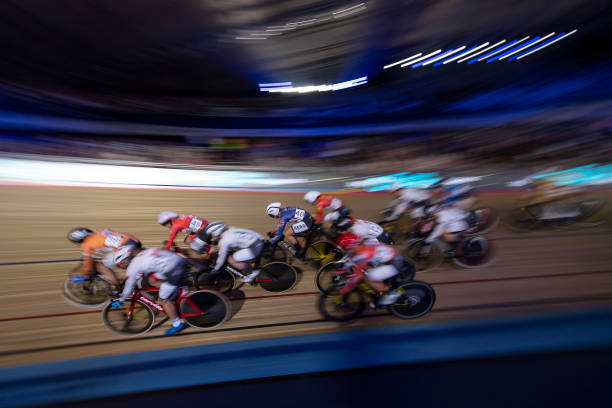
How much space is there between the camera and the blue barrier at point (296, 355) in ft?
7.39

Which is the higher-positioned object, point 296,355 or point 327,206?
point 327,206

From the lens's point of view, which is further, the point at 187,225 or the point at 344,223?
the point at 344,223

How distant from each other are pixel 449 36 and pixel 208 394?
14.6 m

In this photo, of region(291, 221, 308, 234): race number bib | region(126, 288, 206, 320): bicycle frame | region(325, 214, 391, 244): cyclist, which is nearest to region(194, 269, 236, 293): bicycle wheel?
region(126, 288, 206, 320): bicycle frame

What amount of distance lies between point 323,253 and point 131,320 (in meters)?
2.13

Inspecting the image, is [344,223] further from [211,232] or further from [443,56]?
[443,56]

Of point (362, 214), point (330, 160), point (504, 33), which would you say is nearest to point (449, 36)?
point (504, 33)

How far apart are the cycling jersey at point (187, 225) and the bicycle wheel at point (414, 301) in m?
2.19

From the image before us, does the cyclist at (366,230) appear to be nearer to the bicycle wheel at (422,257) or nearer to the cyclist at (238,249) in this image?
the bicycle wheel at (422,257)

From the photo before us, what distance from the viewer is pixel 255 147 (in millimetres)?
9398

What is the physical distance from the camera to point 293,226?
11.0ft

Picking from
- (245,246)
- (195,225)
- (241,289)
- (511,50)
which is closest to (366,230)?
(245,246)

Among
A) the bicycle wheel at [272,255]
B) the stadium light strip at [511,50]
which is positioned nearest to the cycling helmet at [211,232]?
the bicycle wheel at [272,255]

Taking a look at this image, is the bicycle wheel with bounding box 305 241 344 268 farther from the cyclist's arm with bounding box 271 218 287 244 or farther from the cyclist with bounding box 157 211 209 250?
the cyclist with bounding box 157 211 209 250
